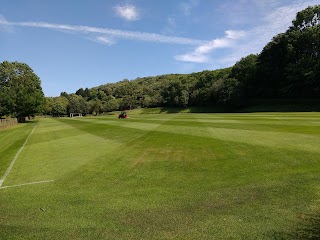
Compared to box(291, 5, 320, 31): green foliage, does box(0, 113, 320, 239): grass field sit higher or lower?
lower

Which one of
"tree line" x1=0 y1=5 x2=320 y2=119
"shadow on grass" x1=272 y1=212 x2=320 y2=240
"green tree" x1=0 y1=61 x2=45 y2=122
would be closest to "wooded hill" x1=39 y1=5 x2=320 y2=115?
"tree line" x1=0 y1=5 x2=320 y2=119

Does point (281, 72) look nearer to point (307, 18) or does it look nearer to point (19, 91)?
point (307, 18)

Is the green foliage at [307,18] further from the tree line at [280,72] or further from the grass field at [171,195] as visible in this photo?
the grass field at [171,195]

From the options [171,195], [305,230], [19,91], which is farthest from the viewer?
[19,91]

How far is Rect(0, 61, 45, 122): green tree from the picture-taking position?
79.9 meters

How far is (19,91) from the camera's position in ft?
272

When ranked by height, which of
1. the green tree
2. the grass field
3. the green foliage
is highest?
the green foliage

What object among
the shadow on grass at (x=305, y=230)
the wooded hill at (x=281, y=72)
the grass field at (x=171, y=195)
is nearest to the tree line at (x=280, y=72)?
the wooded hill at (x=281, y=72)

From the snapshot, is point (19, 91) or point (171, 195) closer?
point (171, 195)

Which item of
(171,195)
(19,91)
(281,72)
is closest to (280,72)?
(281,72)

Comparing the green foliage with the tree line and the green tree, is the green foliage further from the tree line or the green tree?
the green tree

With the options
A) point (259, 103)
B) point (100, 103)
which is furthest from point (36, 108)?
point (100, 103)

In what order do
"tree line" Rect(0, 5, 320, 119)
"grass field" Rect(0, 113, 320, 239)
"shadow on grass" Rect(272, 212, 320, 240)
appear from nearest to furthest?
"shadow on grass" Rect(272, 212, 320, 240), "grass field" Rect(0, 113, 320, 239), "tree line" Rect(0, 5, 320, 119)

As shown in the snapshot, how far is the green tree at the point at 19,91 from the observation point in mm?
79875
